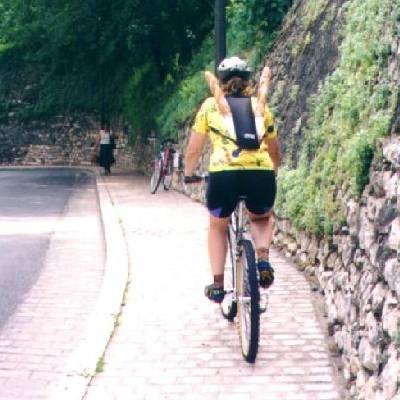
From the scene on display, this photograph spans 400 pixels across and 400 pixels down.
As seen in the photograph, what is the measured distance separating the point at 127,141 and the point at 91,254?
23878 mm

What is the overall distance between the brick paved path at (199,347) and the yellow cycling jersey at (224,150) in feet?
4.11

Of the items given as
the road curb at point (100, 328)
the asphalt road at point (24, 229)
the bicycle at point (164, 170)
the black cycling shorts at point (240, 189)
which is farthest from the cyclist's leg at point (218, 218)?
the bicycle at point (164, 170)

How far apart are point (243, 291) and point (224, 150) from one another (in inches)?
37.2

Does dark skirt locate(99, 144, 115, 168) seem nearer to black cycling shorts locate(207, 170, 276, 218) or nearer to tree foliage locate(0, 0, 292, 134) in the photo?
tree foliage locate(0, 0, 292, 134)

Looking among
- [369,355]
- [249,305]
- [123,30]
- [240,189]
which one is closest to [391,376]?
[369,355]

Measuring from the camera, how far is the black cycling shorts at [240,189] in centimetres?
518

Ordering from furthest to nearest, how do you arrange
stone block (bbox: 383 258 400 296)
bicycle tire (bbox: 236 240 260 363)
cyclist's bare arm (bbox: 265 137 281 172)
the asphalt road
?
the asphalt road, cyclist's bare arm (bbox: 265 137 281 172), bicycle tire (bbox: 236 240 260 363), stone block (bbox: 383 258 400 296)

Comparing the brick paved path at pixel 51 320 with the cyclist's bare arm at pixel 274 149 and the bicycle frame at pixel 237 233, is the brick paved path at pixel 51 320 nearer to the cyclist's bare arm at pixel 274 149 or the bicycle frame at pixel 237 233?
the bicycle frame at pixel 237 233

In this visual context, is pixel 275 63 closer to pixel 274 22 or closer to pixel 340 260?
pixel 274 22

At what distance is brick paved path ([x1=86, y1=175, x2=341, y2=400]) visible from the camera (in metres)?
4.63

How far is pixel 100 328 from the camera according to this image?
229 inches

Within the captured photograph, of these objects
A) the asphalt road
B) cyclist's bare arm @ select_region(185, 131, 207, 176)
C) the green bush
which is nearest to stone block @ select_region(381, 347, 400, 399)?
the green bush

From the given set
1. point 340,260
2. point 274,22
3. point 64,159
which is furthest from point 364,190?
point 64,159

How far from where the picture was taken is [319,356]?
518cm
